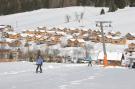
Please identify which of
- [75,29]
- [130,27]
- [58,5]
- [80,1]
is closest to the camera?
[130,27]

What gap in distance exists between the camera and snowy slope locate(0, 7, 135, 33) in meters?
105

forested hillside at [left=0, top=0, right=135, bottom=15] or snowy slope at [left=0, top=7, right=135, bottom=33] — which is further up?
forested hillside at [left=0, top=0, right=135, bottom=15]

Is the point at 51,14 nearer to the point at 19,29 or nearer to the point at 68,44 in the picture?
the point at 19,29

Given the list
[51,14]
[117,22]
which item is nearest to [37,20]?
[51,14]

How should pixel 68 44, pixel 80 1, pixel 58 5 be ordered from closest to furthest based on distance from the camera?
1. pixel 68 44
2. pixel 80 1
3. pixel 58 5

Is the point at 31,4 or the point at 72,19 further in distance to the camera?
the point at 31,4

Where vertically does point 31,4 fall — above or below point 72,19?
above

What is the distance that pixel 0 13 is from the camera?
547 ft

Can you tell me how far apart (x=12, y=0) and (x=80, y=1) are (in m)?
25.5

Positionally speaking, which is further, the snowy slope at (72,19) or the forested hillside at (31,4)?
the forested hillside at (31,4)

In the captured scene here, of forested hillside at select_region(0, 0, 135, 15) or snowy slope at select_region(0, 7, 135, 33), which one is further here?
forested hillside at select_region(0, 0, 135, 15)

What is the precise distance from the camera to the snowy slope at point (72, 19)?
345 ft

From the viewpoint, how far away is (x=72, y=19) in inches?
5231

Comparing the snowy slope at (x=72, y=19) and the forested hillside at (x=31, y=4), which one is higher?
the forested hillside at (x=31, y=4)
